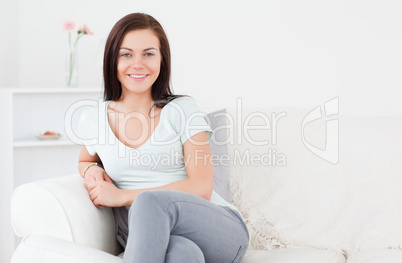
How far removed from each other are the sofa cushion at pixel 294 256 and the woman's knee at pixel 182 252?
16.5 inches

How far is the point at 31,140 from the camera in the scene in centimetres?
259

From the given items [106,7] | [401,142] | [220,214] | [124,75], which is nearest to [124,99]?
[124,75]

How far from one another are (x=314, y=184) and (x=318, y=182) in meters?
0.02

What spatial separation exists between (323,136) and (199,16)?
1094mm

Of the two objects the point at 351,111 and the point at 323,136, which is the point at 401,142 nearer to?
the point at 323,136

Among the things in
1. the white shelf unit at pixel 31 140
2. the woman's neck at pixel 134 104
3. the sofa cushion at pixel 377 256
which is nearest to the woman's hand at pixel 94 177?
the woman's neck at pixel 134 104

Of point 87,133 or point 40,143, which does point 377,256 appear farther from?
point 40,143

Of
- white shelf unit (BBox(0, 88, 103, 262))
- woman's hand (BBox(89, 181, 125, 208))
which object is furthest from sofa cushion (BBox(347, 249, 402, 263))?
white shelf unit (BBox(0, 88, 103, 262))

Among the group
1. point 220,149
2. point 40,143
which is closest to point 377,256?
point 220,149

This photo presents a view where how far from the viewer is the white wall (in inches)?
89.4

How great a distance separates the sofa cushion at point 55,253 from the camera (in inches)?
46.3

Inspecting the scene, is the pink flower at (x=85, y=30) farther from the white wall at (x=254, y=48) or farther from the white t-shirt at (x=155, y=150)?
the white t-shirt at (x=155, y=150)

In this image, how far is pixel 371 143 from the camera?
6.04 feet

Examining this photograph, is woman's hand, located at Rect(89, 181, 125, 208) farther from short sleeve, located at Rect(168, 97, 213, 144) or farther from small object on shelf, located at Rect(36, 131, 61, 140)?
small object on shelf, located at Rect(36, 131, 61, 140)
